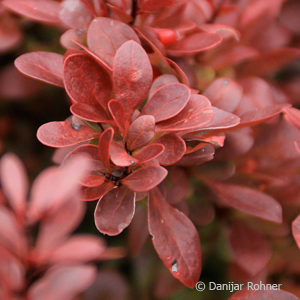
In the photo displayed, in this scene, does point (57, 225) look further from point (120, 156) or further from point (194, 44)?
point (194, 44)

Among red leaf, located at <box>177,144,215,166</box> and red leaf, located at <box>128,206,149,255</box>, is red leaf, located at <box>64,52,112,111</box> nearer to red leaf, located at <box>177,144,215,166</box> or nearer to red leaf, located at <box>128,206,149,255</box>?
red leaf, located at <box>177,144,215,166</box>

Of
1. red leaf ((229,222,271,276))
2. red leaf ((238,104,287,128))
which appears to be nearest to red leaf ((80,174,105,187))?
red leaf ((238,104,287,128))

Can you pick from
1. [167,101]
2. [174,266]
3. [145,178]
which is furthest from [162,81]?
[174,266]

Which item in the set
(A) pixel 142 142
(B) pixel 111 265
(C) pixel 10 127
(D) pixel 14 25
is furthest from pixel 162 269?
(D) pixel 14 25

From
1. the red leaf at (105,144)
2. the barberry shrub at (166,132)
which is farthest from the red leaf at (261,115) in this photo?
the red leaf at (105,144)

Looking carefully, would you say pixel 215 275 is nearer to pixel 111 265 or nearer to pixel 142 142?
pixel 111 265

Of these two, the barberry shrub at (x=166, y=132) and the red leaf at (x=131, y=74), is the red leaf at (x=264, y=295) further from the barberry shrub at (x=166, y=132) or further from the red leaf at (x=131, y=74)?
the red leaf at (x=131, y=74)
